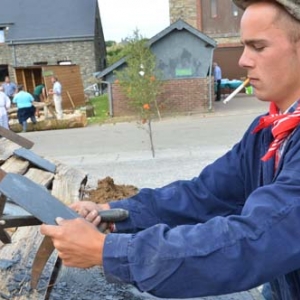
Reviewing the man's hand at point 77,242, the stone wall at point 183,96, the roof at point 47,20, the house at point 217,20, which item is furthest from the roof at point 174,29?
the man's hand at point 77,242

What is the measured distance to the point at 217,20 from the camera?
3158cm

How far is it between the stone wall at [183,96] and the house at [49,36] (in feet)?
50.2

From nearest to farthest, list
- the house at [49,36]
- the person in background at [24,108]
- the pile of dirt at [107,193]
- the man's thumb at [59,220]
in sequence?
the man's thumb at [59,220] → the pile of dirt at [107,193] → the person in background at [24,108] → the house at [49,36]

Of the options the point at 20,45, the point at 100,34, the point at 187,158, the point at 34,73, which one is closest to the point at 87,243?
the point at 187,158

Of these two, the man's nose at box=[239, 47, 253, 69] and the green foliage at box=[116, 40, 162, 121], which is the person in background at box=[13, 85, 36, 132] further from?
the man's nose at box=[239, 47, 253, 69]

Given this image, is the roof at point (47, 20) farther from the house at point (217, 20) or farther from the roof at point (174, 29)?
the roof at point (174, 29)

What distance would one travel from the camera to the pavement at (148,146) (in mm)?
9852

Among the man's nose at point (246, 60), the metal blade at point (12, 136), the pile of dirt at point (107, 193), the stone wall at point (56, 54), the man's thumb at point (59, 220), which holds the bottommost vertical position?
the pile of dirt at point (107, 193)

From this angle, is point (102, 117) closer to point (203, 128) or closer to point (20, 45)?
point (203, 128)

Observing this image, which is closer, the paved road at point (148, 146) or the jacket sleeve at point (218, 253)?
the jacket sleeve at point (218, 253)

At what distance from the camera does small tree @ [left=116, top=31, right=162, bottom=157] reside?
1567cm

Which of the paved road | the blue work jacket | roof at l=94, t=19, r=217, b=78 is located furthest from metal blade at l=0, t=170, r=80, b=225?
roof at l=94, t=19, r=217, b=78

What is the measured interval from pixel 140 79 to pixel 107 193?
10332 millimetres

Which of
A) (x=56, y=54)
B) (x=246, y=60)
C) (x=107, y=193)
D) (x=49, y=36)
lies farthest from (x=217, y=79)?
(x=246, y=60)
